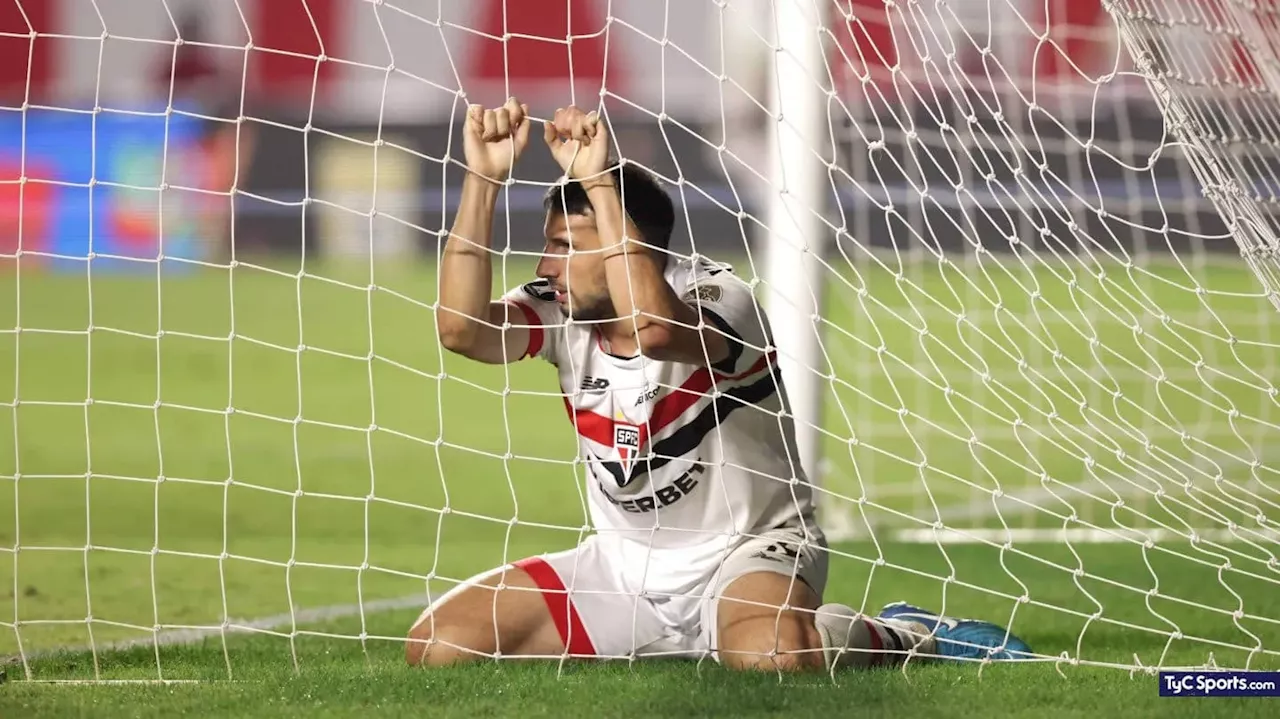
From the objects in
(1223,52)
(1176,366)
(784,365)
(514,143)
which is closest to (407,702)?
(514,143)

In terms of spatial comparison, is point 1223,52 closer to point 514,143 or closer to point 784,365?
point 784,365

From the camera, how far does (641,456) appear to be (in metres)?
3.36

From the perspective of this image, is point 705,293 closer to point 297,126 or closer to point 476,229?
point 476,229

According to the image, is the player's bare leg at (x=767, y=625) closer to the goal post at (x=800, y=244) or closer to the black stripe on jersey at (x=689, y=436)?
the black stripe on jersey at (x=689, y=436)

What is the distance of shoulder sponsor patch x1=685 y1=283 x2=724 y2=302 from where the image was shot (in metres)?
3.35

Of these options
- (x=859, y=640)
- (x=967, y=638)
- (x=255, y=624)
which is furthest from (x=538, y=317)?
(x=255, y=624)

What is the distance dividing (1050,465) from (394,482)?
282 centimetres

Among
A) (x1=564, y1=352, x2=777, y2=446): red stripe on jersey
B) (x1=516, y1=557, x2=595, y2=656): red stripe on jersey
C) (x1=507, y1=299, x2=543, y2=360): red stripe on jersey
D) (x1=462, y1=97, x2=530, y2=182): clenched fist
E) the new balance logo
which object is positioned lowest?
(x1=516, y1=557, x2=595, y2=656): red stripe on jersey

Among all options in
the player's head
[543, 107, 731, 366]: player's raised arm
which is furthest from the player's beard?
[543, 107, 731, 366]: player's raised arm

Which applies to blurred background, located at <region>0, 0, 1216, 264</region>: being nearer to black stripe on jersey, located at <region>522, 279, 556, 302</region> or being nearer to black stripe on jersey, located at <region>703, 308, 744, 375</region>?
black stripe on jersey, located at <region>522, 279, 556, 302</region>

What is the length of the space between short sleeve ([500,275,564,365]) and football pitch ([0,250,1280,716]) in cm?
14

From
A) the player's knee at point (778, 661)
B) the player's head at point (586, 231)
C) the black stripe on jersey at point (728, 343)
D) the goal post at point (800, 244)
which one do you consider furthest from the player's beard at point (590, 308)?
the goal post at point (800, 244)

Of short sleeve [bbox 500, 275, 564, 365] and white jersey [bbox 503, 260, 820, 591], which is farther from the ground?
short sleeve [bbox 500, 275, 564, 365]

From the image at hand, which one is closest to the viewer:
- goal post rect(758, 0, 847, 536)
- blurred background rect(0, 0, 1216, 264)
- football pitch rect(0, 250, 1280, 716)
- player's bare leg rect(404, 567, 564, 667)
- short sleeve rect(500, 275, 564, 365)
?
football pitch rect(0, 250, 1280, 716)
